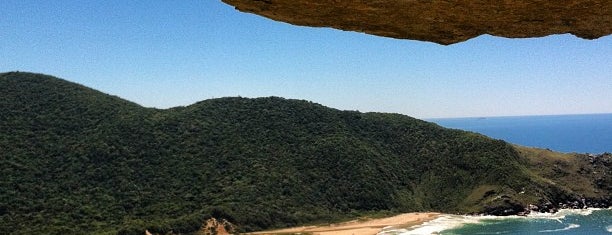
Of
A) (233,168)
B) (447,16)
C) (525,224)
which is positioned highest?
(447,16)

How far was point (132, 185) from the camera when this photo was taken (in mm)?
76125

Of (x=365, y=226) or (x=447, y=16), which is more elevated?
(x=447, y=16)

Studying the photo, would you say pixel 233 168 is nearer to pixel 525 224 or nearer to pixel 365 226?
pixel 365 226

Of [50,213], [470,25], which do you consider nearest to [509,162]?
[50,213]

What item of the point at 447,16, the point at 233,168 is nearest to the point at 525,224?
the point at 233,168

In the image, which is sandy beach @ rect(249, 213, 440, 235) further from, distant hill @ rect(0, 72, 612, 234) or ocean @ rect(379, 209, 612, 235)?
distant hill @ rect(0, 72, 612, 234)

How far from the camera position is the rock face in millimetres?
6129

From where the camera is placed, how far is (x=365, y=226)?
248ft

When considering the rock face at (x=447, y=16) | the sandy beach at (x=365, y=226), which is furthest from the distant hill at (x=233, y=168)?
the rock face at (x=447, y=16)

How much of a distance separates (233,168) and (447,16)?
79010 millimetres

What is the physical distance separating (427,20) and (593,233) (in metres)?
72.9

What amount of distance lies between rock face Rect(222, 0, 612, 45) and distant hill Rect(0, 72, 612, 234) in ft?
198

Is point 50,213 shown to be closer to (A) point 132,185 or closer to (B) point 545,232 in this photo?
(A) point 132,185

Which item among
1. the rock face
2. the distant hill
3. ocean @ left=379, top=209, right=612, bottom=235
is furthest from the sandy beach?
the rock face
